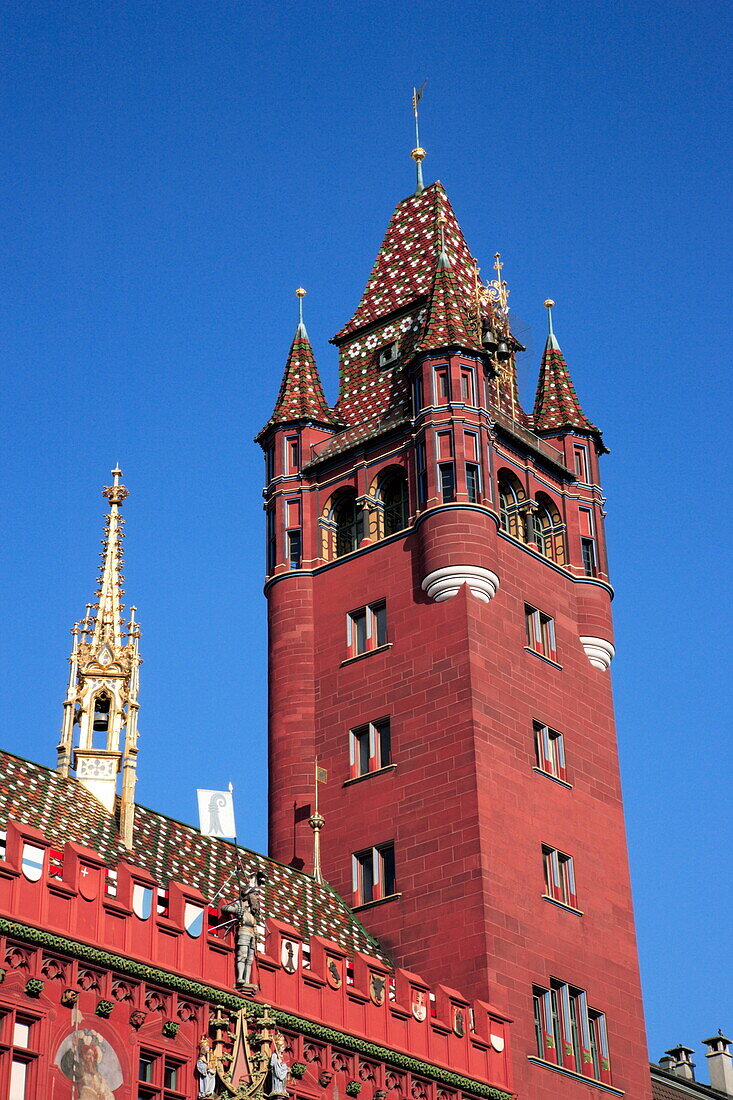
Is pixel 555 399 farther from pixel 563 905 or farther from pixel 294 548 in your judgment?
pixel 563 905

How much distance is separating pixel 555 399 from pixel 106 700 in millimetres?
22263

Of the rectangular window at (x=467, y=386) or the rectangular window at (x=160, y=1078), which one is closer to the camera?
the rectangular window at (x=160, y=1078)

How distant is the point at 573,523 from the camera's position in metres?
62.5

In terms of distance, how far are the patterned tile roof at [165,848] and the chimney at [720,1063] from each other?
28.9m

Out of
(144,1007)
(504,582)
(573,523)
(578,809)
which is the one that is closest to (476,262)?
(573,523)

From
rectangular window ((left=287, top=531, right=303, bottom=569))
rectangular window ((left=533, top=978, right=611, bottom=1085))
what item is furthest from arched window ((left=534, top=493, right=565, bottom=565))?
rectangular window ((left=533, top=978, right=611, bottom=1085))

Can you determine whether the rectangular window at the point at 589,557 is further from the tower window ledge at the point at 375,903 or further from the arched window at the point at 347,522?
the tower window ledge at the point at 375,903

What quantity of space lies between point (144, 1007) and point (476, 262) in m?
38.7

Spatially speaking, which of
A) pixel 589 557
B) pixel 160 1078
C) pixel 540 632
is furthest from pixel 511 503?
pixel 160 1078

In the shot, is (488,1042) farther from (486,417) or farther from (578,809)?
(486,417)

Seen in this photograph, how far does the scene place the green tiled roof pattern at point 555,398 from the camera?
214 feet

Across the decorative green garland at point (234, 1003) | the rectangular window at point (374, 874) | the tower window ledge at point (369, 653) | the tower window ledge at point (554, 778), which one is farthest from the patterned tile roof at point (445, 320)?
the decorative green garland at point (234, 1003)

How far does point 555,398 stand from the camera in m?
66.5

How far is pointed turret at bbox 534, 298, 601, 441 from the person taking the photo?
65.3m
